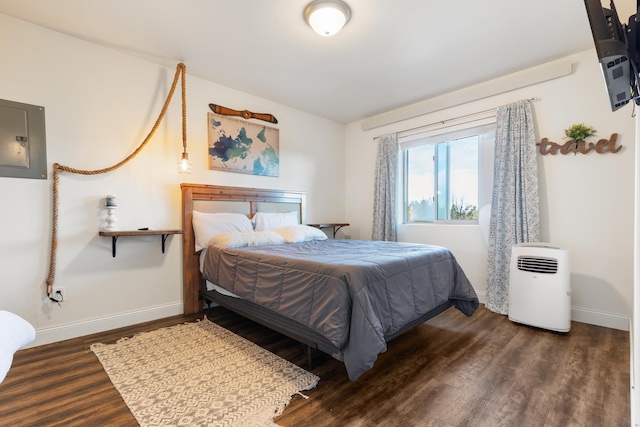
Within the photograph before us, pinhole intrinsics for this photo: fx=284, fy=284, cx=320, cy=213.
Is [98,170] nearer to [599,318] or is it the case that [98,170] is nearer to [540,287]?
[540,287]

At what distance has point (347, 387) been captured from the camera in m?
1.71

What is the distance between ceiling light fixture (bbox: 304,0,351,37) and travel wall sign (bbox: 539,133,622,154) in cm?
239

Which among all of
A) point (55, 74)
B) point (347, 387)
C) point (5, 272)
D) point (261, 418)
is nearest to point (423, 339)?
point (347, 387)

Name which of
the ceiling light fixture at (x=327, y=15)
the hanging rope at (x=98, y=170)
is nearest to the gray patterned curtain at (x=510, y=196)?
the ceiling light fixture at (x=327, y=15)

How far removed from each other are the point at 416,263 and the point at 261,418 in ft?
4.74

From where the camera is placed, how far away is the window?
3.39 meters

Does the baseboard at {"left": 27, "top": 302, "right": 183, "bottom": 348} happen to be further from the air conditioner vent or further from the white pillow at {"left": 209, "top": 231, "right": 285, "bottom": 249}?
the air conditioner vent

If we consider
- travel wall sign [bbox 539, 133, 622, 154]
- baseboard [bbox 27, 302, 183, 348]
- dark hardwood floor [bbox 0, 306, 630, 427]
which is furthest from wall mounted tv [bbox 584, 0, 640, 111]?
baseboard [bbox 27, 302, 183, 348]

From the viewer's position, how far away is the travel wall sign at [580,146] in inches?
101

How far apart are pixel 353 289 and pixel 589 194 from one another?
105 inches

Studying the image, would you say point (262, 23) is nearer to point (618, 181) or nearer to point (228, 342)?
point (228, 342)

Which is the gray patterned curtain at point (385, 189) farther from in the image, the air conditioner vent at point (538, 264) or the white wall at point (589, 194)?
the air conditioner vent at point (538, 264)

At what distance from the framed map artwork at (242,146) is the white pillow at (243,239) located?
94cm

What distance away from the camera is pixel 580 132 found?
8.88ft
